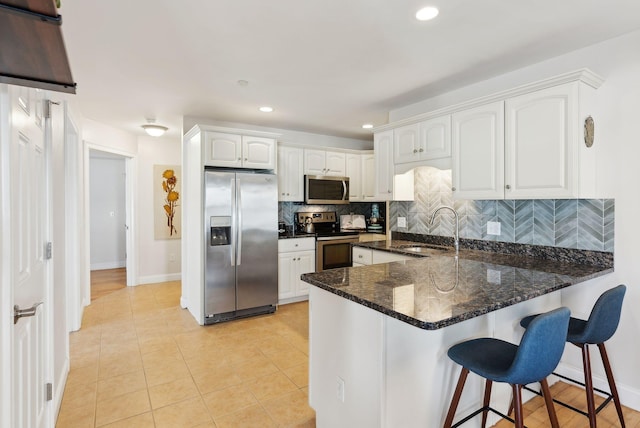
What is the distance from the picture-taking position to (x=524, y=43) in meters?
2.30

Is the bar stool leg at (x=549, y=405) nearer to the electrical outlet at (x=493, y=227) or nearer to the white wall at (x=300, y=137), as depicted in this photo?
the electrical outlet at (x=493, y=227)

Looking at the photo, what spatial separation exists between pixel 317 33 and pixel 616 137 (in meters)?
2.11

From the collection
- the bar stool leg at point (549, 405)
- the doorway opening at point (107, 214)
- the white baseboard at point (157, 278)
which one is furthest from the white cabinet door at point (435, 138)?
the doorway opening at point (107, 214)

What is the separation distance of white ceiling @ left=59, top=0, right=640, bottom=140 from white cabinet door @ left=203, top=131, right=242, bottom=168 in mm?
392

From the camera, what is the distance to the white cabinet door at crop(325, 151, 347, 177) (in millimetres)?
5027

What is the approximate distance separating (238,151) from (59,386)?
2661mm

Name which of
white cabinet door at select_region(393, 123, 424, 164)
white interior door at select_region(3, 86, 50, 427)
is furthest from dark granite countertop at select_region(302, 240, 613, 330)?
white interior door at select_region(3, 86, 50, 427)

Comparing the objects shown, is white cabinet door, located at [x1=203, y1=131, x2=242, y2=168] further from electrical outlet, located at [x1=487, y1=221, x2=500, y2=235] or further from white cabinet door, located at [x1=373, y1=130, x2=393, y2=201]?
electrical outlet, located at [x1=487, y1=221, x2=500, y2=235]

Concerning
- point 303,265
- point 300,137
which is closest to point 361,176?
point 300,137

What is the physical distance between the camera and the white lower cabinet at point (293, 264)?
4395 mm

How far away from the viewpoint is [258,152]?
13.5 feet

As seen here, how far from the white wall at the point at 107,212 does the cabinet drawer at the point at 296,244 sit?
14.5 feet

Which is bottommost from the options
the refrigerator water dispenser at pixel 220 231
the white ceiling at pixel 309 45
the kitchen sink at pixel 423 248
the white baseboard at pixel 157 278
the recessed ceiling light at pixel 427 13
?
the white baseboard at pixel 157 278

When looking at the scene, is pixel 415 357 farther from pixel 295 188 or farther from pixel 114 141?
pixel 114 141
